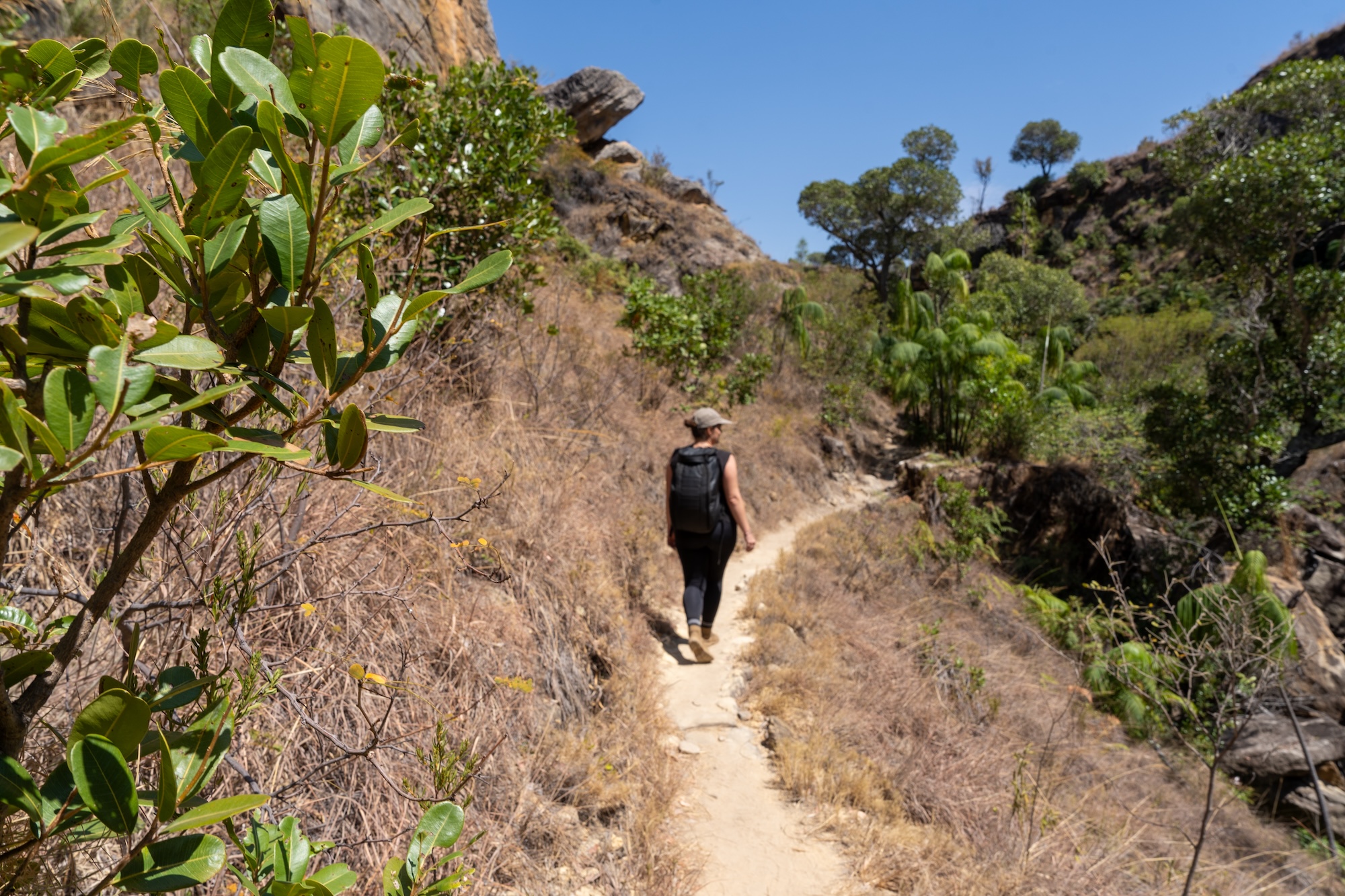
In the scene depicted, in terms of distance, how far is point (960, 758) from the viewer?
328 cm

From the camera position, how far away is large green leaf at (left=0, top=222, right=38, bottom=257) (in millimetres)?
357

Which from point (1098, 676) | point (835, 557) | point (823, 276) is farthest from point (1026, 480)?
point (823, 276)

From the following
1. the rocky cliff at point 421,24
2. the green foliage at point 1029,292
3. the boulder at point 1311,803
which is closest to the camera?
the boulder at point 1311,803

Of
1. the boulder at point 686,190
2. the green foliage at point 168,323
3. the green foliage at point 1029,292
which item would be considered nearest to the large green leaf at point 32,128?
the green foliage at point 168,323

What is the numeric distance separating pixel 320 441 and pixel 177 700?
0.69 meters

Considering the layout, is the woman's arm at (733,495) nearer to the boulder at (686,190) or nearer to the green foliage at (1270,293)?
the green foliage at (1270,293)

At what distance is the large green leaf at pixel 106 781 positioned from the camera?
0.55 meters

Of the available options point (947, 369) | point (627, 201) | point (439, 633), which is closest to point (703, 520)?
point (439, 633)

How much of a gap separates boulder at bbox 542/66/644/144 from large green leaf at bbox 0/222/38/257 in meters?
20.0

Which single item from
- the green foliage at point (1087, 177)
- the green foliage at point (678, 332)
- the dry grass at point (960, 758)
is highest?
the green foliage at point (1087, 177)

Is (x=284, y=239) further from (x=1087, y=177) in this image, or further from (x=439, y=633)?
(x=1087, y=177)

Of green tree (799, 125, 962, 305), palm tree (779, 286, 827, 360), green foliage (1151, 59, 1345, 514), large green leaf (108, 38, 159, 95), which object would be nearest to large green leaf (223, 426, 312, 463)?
large green leaf (108, 38, 159, 95)

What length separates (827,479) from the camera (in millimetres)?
10539

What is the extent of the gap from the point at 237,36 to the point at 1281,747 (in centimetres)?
812
